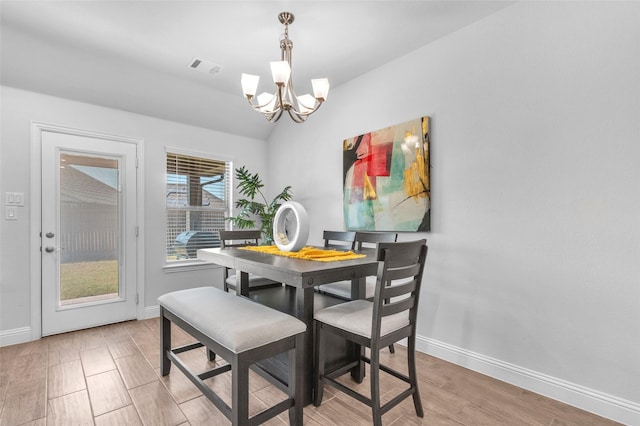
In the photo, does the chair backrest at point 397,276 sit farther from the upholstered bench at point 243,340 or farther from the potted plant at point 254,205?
the potted plant at point 254,205

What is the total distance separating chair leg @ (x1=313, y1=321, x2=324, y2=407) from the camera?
1.81 meters

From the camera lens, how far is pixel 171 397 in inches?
76.7

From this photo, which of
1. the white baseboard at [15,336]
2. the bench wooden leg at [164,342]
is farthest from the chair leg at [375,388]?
the white baseboard at [15,336]

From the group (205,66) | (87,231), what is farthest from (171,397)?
(205,66)

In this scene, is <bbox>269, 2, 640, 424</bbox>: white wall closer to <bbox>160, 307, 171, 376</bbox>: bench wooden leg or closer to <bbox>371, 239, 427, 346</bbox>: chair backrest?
<bbox>371, 239, 427, 346</bbox>: chair backrest

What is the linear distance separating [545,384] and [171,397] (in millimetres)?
2419

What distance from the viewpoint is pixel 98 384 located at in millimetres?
2102

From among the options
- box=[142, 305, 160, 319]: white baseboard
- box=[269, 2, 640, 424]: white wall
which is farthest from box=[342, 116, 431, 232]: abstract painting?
box=[142, 305, 160, 319]: white baseboard

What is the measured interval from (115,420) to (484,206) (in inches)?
109

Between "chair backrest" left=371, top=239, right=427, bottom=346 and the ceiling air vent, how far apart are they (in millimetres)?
2602

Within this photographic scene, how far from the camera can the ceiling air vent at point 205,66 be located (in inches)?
116

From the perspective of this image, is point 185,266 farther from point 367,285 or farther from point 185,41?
point 185,41

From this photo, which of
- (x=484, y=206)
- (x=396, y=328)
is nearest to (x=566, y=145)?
(x=484, y=206)

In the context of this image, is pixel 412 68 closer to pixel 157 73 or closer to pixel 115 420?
pixel 157 73
